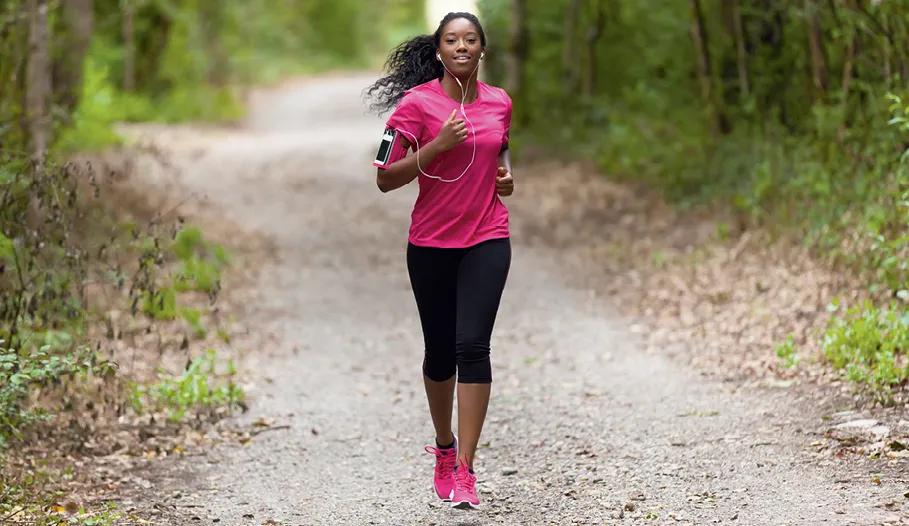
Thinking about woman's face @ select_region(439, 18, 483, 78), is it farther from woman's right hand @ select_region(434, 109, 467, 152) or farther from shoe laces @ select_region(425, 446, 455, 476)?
shoe laces @ select_region(425, 446, 455, 476)

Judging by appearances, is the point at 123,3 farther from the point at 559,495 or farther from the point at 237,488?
the point at 559,495

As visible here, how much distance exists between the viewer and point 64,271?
23.6ft

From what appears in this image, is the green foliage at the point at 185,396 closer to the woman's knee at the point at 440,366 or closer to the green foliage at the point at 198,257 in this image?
the woman's knee at the point at 440,366

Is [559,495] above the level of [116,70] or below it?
below

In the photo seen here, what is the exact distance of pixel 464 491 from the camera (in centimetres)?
470

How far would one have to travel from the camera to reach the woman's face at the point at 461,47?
14.8 ft

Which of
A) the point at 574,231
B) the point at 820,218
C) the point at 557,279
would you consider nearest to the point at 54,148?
the point at 557,279

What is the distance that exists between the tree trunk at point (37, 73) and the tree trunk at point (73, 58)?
221cm

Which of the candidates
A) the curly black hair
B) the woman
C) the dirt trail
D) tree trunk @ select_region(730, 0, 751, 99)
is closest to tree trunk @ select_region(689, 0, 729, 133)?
tree trunk @ select_region(730, 0, 751, 99)

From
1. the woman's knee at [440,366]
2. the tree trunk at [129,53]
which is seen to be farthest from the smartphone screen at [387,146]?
the tree trunk at [129,53]

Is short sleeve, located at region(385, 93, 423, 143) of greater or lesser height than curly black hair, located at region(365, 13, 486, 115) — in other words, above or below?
below

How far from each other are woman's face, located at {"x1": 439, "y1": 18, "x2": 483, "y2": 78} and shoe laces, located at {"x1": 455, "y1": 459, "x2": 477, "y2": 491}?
1752mm

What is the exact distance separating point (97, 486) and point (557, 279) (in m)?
6.08

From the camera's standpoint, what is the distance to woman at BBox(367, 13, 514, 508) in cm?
453
